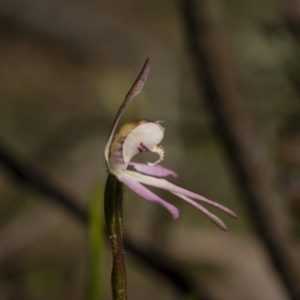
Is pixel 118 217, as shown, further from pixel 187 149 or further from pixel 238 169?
pixel 187 149

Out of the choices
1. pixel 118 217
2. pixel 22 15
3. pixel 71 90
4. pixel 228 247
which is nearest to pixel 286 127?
pixel 118 217

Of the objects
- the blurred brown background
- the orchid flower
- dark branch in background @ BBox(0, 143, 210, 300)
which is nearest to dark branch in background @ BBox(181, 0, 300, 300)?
the blurred brown background

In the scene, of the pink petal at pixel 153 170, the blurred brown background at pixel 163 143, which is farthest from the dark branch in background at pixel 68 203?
the pink petal at pixel 153 170

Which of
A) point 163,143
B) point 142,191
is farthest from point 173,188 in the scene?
point 163,143

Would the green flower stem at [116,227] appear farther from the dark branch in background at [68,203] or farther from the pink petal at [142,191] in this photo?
the dark branch in background at [68,203]

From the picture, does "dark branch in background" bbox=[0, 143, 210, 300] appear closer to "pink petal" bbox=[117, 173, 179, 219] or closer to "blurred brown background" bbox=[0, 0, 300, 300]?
"blurred brown background" bbox=[0, 0, 300, 300]

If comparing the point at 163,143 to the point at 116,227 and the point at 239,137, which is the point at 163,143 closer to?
the point at 239,137
